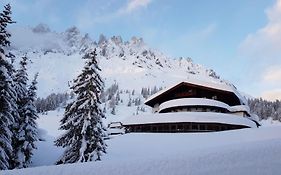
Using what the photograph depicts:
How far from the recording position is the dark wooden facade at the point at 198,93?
47.0m

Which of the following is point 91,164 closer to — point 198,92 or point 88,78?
point 88,78

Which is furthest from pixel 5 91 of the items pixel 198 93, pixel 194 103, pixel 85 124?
pixel 198 93

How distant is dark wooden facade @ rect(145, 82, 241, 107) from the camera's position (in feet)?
154

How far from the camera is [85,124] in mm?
22344

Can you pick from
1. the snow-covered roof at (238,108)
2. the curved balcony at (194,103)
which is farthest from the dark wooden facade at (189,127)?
the snow-covered roof at (238,108)

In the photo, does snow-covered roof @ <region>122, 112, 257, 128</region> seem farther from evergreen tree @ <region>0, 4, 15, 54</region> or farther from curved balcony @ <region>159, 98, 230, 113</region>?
evergreen tree @ <region>0, 4, 15, 54</region>

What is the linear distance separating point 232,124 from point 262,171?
110 ft

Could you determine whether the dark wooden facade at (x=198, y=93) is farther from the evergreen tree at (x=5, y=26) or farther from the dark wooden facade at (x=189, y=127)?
the evergreen tree at (x=5, y=26)

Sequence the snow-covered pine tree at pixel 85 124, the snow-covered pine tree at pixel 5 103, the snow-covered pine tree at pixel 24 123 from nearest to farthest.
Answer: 1. the snow-covered pine tree at pixel 5 103
2. the snow-covered pine tree at pixel 85 124
3. the snow-covered pine tree at pixel 24 123

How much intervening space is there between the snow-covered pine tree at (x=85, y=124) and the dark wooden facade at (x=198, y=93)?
2520cm

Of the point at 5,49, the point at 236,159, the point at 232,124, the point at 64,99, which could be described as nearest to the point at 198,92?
the point at 232,124

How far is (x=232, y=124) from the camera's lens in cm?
3919

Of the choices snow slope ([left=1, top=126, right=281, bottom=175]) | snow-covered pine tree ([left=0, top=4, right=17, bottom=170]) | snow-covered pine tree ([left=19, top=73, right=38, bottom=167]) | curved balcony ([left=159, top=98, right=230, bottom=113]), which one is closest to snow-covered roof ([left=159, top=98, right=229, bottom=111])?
curved balcony ([left=159, top=98, right=230, bottom=113])

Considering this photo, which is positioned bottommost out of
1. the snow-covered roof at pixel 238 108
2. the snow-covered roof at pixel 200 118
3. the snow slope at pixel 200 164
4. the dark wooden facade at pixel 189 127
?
the snow slope at pixel 200 164
